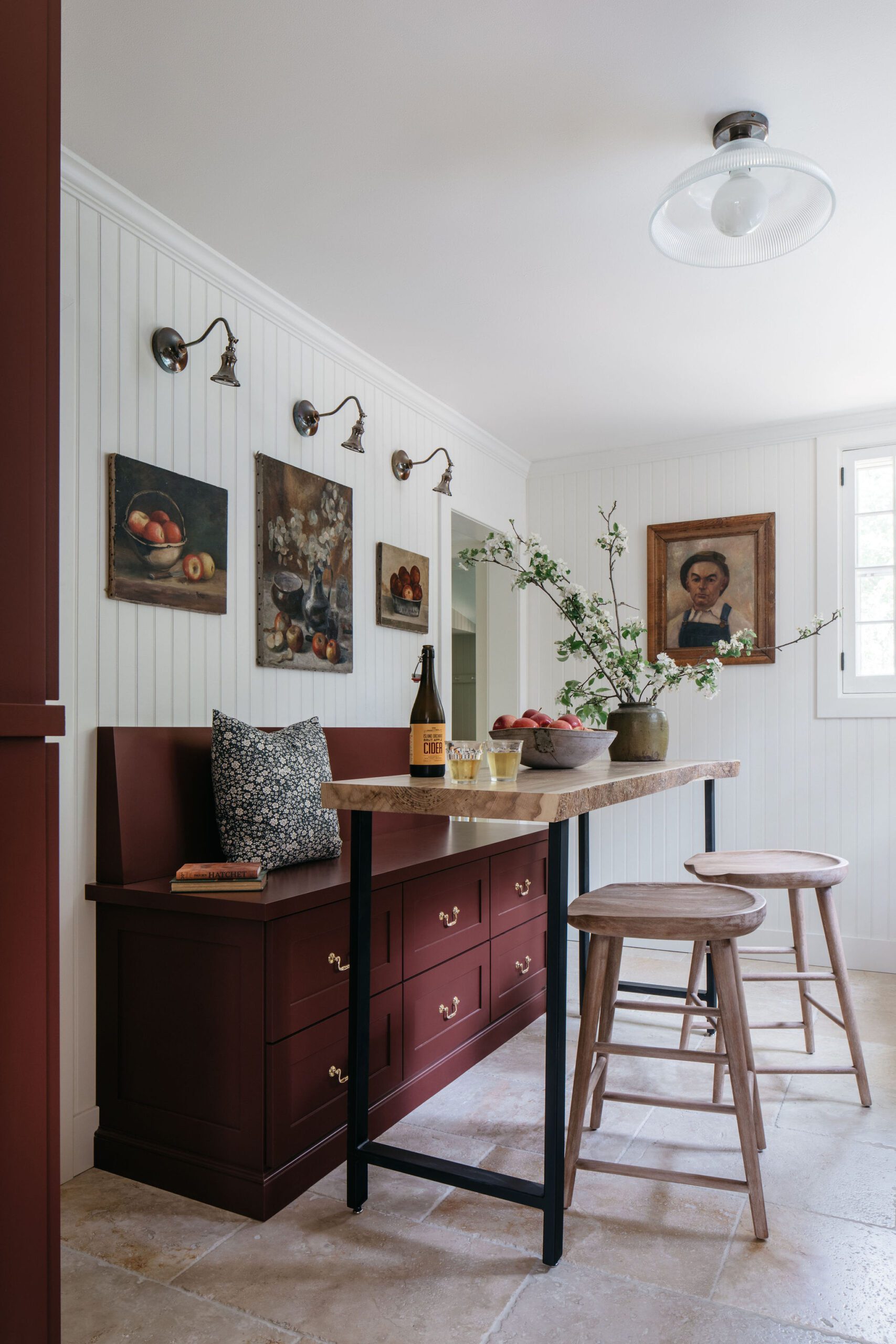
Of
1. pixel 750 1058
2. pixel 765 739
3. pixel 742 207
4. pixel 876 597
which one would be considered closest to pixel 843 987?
pixel 750 1058

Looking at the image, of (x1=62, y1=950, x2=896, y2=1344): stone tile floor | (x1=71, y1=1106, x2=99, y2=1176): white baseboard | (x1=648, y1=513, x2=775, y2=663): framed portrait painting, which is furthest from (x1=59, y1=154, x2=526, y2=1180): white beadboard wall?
(x1=648, y1=513, x2=775, y2=663): framed portrait painting

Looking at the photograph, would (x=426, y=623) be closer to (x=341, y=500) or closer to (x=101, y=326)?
(x=341, y=500)

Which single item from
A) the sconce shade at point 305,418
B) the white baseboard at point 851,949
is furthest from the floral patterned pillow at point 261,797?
the white baseboard at point 851,949

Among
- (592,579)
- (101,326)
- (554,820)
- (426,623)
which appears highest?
(101,326)

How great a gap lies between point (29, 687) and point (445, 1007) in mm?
2077

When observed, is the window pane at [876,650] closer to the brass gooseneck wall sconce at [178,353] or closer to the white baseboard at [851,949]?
the white baseboard at [851,949]

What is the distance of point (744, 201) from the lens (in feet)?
6.89

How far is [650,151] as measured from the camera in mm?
2232

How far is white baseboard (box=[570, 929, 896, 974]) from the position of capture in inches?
159

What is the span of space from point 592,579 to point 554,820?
3450 mm

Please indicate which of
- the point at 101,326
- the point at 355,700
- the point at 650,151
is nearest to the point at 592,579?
the point at 355,700

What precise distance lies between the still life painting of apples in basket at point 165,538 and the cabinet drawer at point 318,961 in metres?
1.00

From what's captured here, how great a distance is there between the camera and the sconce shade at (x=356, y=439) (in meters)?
3.14

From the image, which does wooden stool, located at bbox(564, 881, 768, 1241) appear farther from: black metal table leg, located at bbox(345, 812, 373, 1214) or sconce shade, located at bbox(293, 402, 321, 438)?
sconce shade, located at bbox(293, 402, 321, 438)
